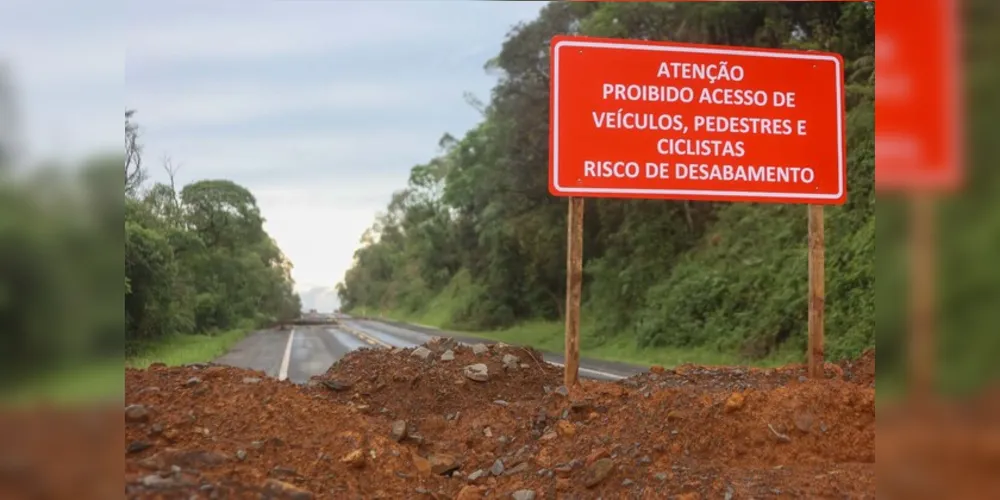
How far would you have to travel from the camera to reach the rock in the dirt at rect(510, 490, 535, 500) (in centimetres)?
334

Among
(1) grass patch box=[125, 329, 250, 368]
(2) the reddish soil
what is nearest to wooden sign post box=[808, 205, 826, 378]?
(2) the reddish soil

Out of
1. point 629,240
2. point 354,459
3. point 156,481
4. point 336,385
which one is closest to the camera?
point 156,481

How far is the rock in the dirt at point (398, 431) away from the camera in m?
3.80

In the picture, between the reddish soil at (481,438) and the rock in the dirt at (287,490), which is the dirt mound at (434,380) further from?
the rock in the dirt at (287,490)

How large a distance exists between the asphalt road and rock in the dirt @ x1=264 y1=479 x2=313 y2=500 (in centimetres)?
132

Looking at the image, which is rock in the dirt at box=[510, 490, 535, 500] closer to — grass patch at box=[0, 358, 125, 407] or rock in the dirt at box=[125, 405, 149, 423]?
rock in the dirt at box=[125, 405, 149, 423]

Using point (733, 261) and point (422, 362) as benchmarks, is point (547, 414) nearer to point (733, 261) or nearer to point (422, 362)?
point (422, 362)

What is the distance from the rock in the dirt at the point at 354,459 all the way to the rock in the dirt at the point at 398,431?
0.45 meters

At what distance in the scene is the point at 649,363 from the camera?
10.4 metres

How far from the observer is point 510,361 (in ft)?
17.0

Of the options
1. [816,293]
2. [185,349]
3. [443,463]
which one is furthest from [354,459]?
[816,293]

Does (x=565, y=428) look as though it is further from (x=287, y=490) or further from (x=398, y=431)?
(x=287, y=490)

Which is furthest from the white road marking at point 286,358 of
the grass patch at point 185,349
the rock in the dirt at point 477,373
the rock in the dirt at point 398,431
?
the rock in the dirt at point 477,373

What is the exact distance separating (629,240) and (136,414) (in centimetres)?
1270
